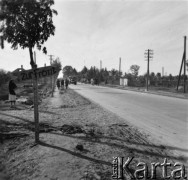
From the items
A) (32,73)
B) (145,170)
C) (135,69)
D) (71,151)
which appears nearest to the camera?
(145,170)

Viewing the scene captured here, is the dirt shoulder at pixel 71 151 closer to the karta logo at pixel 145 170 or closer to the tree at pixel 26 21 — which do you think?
the karta logo at pixel 145 170

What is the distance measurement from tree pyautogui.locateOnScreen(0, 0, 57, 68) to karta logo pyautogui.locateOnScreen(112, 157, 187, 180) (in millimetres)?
2872

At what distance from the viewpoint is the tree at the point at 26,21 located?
13.3 feet

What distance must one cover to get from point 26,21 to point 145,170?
12.6 ft

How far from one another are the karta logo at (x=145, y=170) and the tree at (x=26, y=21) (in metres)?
2.87

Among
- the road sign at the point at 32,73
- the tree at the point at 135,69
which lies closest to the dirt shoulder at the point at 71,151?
the road sign at the point at 32,73

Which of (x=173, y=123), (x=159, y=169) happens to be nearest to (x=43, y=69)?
(x=159, y=169)

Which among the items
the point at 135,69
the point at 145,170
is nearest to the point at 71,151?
the point at 145,170

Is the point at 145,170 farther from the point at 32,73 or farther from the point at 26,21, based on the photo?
the point at 26,21

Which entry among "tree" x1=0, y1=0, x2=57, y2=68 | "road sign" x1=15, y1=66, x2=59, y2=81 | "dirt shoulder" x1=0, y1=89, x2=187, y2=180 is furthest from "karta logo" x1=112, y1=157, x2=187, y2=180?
"tree" x1=0, y1=0, x2=57, y2=68

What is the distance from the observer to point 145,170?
11.5ft

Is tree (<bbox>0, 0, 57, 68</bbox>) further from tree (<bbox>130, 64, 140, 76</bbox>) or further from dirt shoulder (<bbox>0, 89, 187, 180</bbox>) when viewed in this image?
tree (<bbox>130, 64, 140, 76</bbox>)

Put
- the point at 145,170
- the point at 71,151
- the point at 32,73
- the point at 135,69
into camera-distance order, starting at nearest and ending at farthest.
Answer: the point at 145,170
the point at 71,151
the point at 32,73
the point at 135,69

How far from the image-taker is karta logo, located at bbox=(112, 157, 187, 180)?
10.9 feet
